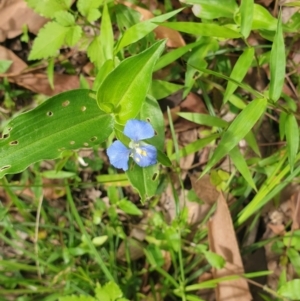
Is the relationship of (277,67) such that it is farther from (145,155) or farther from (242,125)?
(145,155)

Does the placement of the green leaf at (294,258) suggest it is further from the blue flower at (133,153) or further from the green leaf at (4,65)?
the green leaf at (4,65)

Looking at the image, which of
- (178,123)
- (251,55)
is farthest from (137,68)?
(178,123)

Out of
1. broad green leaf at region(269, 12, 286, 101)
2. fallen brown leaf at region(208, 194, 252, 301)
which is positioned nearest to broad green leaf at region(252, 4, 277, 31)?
broad green leaf at region(269, 12, 286, 101)

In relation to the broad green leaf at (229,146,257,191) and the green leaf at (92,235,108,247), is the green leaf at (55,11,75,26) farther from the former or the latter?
the green leaf at (92,235,108,247)

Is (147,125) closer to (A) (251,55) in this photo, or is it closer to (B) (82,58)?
(A) (251,55)

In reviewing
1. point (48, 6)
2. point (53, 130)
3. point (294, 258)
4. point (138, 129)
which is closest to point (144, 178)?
point (138, 129)
